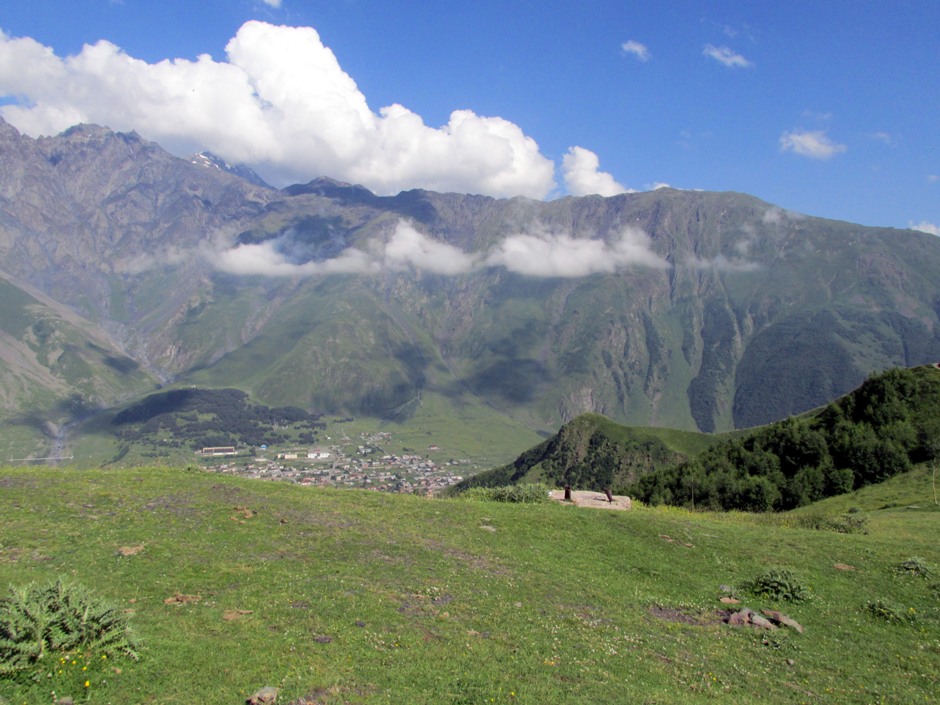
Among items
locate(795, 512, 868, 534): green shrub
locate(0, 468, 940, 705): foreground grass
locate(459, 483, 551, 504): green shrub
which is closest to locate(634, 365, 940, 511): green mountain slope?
locate(795, 512, 868, 534): green shrub

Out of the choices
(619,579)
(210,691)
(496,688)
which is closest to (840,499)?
(619,579)

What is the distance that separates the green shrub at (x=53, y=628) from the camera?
12.4 meters

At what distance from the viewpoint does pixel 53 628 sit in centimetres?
1323

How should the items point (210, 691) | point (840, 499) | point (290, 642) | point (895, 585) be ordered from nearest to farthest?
1. point (210, 691)
2. point (290, 642)
3. point (895, 585)
4. point (840, 499)

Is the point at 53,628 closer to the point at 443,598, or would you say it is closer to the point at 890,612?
the point at 443,598

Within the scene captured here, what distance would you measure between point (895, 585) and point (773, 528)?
9264 mm

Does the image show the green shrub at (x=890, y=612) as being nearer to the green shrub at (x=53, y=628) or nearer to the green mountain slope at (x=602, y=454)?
the green shrub at (x=53, y=628)

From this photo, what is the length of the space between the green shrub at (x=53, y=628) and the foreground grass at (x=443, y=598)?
0.38 metres

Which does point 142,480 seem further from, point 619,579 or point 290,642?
point 619,579

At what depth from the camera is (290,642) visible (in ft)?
50.8

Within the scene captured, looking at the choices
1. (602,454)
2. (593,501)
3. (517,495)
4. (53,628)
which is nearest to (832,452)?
(593,501)

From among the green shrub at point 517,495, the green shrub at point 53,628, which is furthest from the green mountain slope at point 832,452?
the green shrub at point 53,628

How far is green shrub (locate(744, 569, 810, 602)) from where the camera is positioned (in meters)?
22.5

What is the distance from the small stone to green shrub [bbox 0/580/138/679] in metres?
3.21
